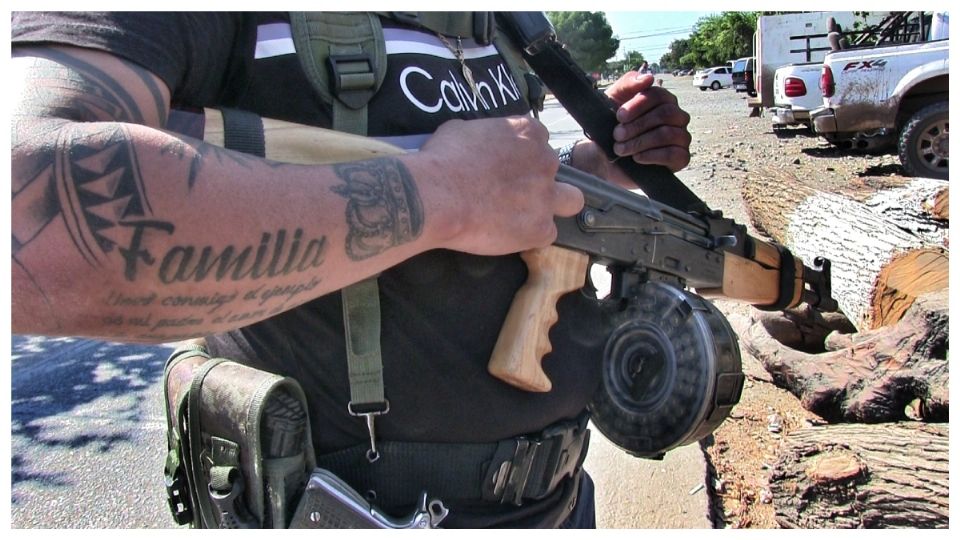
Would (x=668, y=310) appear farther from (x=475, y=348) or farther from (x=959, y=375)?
(x=959, y=375)

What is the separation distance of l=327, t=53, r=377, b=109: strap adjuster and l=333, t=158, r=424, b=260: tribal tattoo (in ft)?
0.71

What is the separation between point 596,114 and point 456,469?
1.11m

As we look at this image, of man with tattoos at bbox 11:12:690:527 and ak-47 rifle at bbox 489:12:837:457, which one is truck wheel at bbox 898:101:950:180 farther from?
man with tattoos at bbox 11:12:690:527

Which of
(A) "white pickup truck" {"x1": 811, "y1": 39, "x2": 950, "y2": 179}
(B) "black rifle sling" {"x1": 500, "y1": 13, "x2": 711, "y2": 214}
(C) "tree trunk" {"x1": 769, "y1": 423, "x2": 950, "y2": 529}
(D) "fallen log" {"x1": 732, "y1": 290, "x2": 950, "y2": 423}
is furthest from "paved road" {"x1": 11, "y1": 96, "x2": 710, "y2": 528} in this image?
(A) "white pickup truck" {"x1": 811, "y1": 39, "x2": 950, "y2": 179}

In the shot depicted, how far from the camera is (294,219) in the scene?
2.73 feet

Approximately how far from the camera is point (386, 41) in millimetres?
1165

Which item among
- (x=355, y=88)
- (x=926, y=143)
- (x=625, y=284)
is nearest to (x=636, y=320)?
(x=625, y=284)

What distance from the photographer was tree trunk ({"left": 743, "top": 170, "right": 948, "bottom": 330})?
354 centimetres

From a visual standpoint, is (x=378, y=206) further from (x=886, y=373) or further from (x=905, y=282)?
(x=905, y=282)

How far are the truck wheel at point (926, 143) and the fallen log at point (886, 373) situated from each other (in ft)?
17.9

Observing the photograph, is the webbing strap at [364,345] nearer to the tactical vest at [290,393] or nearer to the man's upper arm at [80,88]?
the tactical vest at [290,393]

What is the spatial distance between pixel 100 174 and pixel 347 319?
0.46 m

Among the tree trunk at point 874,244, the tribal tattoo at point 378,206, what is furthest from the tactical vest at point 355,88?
the tree trunk at point 874,244
